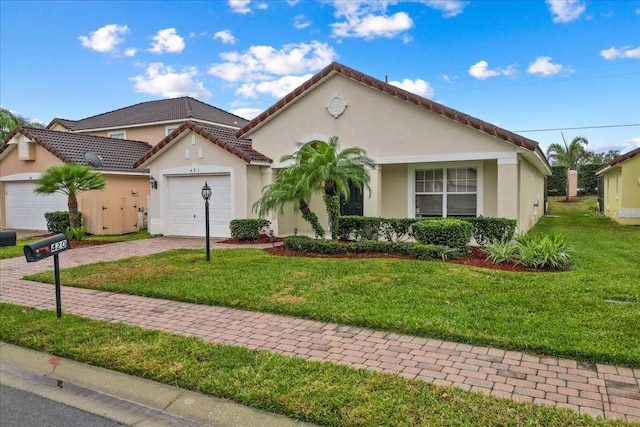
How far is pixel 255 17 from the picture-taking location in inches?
749

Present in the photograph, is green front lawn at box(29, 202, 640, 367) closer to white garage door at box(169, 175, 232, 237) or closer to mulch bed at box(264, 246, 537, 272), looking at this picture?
mulch bed at box(264, 246, 537, 272)

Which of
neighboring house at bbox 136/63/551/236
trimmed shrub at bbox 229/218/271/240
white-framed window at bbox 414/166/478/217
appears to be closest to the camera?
neighboring house at bbox 136/63/551/236

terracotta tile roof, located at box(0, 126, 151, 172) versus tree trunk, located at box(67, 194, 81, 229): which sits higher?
terracotta tile roof, located at box(0, 126, 151, 172)

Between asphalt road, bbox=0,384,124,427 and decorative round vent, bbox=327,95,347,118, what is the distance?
12.1 metres

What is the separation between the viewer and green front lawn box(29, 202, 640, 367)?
5.23 meters

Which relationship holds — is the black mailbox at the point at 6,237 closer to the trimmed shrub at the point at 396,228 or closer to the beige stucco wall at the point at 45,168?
the trimmed shrub at the point at 396,228

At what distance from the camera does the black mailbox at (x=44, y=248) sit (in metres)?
5.66

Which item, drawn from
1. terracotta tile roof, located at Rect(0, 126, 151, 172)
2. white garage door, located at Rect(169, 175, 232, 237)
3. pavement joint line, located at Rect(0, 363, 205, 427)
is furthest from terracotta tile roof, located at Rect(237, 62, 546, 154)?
pavement joint line, located at Rect(0, 363, 205, 427)

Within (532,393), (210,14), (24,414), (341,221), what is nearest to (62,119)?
(210,14)

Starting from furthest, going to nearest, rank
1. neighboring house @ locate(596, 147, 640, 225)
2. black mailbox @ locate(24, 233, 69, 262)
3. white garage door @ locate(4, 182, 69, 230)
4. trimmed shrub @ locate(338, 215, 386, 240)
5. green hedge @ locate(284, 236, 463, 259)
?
white garage door @ locate(4, 182, 69, 230), neighboring house @ locate(596, 147, 640, 225), trimmed shrub @ locate(338, 215, 386, 240), green hedge @ locate(284, 236, 463, 259), black mailbox @ locate(24, 233, 69, 262)

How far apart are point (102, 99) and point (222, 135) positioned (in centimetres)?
1758

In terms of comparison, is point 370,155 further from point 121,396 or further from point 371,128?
point 121,396

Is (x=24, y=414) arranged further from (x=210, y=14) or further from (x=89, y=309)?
(x=210, y=14)

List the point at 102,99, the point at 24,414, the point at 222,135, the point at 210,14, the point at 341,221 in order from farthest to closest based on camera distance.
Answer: the point at 102,99
the point at 210,14
the point at 222,135
the point at 341,221
the point at 24,414
